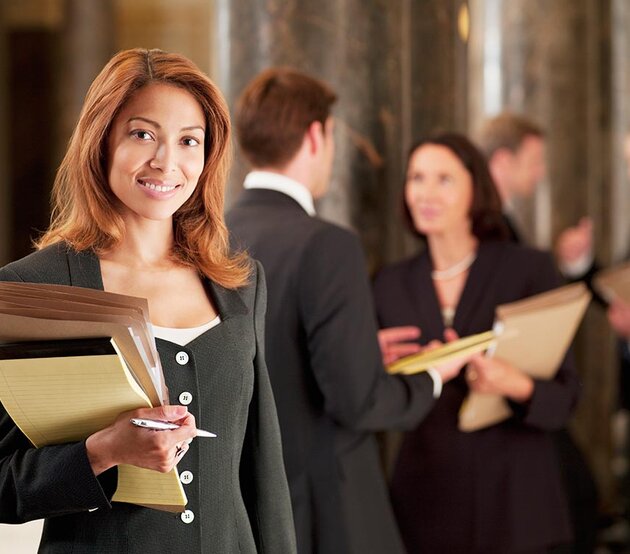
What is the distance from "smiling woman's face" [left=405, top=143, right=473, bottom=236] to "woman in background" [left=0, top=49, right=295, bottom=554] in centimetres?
213

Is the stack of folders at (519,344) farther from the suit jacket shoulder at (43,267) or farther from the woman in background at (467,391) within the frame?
the suit jacket shoulder at (43,267)

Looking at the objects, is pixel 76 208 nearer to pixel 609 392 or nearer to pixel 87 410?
pixel 87 410

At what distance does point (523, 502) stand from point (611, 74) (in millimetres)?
8403

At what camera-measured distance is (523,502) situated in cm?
434

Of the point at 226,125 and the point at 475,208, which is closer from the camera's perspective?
the point at 226,125

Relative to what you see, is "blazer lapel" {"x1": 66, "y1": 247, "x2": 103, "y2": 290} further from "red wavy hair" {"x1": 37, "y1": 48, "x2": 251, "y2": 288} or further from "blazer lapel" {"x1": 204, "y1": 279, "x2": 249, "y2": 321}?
"blazer lapel" {"x1": 204, "y1": 279, "x2": 249, "y2": 321}

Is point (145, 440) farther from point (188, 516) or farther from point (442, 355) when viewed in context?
point (442, 355)

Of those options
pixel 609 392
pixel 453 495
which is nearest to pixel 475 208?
pixel 453 495

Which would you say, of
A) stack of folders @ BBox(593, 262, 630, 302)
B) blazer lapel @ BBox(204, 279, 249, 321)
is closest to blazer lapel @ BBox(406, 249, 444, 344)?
stack of folders @ BBox(593, 262, 630, 302)

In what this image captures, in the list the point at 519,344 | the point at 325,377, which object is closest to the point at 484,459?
the point at 519,344

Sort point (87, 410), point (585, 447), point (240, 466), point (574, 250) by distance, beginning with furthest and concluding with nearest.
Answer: point (585, 447) < point (574, 250) < point (240, 466) < point (87, 410)

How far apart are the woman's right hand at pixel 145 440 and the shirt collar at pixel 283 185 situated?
5.28 ft

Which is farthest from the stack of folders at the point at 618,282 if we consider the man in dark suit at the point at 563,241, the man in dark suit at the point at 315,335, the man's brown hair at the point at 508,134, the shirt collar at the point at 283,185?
the man's brown hair at the point at 508,134

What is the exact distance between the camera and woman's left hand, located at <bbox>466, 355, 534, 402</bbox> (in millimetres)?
4121
